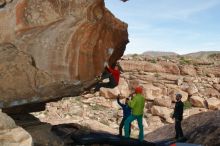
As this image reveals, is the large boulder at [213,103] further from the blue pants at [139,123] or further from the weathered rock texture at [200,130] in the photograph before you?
the blue pants at [139,123]

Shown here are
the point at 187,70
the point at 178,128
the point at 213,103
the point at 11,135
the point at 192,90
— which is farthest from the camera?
the point at 187,70

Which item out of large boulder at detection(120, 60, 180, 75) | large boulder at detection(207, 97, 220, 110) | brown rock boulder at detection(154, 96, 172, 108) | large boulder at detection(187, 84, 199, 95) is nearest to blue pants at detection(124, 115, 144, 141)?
brown rock boulder at detection(154, 96, 172, 108)

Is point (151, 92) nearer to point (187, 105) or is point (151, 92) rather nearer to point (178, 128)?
point (187, 105)

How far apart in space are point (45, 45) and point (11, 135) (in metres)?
3.29

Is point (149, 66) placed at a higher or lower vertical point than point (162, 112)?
higher

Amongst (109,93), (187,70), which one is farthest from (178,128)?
(187,70)

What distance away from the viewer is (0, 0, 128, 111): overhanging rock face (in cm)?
1099

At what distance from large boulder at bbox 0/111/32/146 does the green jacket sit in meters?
4.92

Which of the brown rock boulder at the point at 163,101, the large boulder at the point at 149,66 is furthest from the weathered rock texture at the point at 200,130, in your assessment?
the large boulder at the point at 149,66

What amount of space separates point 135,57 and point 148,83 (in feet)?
13.7

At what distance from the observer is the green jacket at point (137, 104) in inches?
522

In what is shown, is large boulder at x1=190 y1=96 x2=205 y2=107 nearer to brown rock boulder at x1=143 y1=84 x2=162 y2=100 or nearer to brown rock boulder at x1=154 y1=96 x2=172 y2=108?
brown rock boulder at x1=154 y1=96 x2=172 y2=108

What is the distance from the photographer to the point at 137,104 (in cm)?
1332

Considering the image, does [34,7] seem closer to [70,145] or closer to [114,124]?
[70,145]
